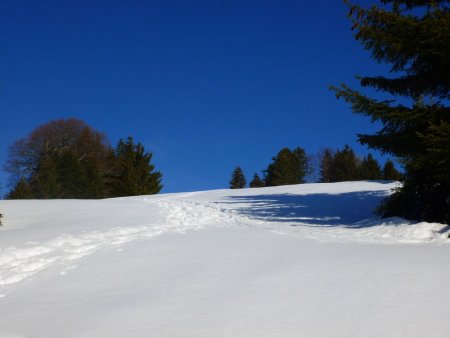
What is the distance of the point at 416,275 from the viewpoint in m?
3.96

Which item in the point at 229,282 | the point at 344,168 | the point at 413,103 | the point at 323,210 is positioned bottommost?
the point at 229,282

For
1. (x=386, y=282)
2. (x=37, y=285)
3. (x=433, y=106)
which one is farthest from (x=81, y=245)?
(x=433, y=106)

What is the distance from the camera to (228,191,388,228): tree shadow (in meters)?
9.62

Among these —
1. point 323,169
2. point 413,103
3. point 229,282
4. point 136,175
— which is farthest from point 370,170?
point 229,282

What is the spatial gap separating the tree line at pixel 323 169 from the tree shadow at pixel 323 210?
96.9 feet

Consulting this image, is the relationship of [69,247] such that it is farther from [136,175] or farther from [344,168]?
[344,168]

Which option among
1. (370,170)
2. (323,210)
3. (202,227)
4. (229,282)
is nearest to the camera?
(229,282)

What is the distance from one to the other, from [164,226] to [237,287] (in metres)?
5.16

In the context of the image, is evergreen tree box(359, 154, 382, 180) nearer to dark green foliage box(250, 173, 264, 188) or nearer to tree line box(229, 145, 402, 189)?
tree line box(229, 145, 402, 189)

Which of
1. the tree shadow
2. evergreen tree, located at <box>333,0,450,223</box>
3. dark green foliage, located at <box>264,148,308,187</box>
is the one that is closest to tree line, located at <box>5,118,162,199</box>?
dark green foliage, located at <box>264,148,308,187</box>

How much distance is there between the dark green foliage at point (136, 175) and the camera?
33.9 m

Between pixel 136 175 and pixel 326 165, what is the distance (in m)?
30.5

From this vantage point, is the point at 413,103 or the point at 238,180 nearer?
the point at 413,103

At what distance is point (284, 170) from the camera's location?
46.7m
